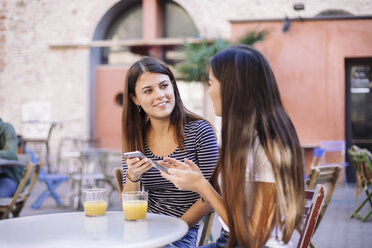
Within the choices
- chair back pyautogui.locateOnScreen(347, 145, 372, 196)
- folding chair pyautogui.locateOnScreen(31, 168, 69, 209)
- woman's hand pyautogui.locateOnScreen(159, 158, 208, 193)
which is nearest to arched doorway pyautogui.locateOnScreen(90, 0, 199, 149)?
folding chair pyautogui.locateOnScreen(31, 168, 69, 209)

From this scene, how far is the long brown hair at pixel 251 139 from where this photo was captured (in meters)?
1.68

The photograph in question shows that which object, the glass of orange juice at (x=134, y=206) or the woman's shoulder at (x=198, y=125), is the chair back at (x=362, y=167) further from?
the glass of orange juice at (x=134, y=206)

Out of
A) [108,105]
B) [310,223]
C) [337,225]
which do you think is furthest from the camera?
[108,105]

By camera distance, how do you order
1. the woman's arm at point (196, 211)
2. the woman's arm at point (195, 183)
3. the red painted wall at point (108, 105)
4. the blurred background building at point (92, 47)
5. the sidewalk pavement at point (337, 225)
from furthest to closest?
the red painted wall at point (108, 105), the blurred background building at point (92, 47), the sidewalk pavement at point (337, 225), the woman's arm at point (196, 211), the woman's arm at point (195, 183)

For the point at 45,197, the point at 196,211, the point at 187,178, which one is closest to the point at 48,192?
the point at 45,197

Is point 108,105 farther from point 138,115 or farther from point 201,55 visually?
point 138,115

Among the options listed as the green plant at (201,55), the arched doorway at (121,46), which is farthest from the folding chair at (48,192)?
the arched doorway at (121,46)

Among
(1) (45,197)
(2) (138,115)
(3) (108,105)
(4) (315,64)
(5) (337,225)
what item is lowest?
(5) (337,225)

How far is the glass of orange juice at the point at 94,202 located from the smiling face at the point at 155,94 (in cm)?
71

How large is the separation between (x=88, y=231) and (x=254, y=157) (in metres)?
0.66

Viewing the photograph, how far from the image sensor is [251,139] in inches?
67.9

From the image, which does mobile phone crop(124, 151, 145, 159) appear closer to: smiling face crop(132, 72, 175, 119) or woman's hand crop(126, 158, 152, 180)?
woman's hand crop(126, 158, 152, 180)

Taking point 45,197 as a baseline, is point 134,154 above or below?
above

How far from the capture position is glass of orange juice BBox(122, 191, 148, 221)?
2.01 m
